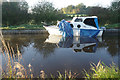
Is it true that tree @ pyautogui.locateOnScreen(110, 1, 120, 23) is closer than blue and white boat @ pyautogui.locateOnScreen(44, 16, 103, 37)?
No

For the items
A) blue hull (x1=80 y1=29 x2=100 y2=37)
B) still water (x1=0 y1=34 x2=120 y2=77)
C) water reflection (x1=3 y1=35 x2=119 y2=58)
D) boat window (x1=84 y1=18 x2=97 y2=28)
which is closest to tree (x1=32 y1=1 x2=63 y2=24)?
boat window (x1=84 y1=18 x2=97 y2=28)

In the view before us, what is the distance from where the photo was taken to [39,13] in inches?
923

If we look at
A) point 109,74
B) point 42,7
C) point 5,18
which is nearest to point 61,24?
point 109,74

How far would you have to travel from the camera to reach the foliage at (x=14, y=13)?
2147 centimetres

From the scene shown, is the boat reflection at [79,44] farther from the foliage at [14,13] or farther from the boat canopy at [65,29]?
the foliage at [14,13]

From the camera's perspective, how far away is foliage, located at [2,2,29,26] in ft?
70.4

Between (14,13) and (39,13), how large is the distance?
522 cm

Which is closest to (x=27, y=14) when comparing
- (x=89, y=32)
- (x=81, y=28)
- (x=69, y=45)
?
(x=81, y=28)

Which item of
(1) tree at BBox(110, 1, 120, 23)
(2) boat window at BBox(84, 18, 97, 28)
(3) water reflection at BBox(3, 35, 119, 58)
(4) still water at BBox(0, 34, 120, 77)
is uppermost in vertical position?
(1) tree at BBox(110, 1, 120, 23)

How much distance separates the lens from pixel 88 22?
14172 millimetres

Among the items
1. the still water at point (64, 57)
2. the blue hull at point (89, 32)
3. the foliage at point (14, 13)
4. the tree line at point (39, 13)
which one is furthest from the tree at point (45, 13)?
the still water at point (64, 57)

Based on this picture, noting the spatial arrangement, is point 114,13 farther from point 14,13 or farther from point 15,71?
point 15,71

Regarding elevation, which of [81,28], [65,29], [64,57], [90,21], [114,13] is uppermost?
[114,13]

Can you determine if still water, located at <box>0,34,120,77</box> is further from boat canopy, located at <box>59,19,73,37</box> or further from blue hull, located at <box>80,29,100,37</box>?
boat canopy, located at <box>59,19,73,37</box>
